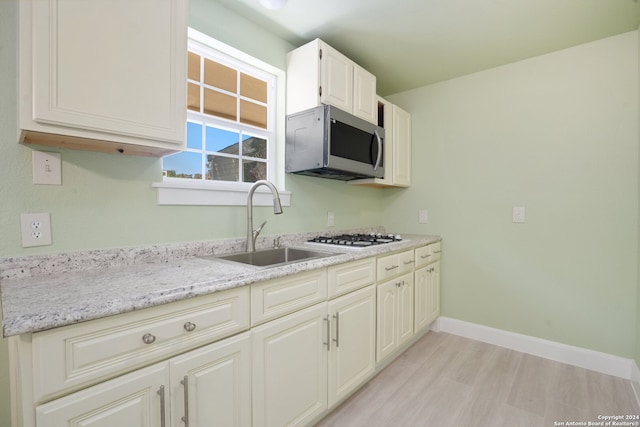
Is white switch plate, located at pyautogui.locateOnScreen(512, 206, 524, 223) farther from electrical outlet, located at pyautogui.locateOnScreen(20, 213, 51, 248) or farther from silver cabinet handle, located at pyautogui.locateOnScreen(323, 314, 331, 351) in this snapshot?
electrical outlet, located at pyautogui.locateOnScreen(20, 213, 51, 248)

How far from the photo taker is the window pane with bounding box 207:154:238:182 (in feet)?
5.96

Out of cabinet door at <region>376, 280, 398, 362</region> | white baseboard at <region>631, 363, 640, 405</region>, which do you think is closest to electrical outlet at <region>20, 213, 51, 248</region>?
cabinet door at <region>376, 280, 398, 362</region>

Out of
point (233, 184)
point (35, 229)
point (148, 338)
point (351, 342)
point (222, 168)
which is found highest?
point (222, 168)

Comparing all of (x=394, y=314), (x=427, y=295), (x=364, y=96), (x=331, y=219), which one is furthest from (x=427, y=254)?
(x=364, y=96)

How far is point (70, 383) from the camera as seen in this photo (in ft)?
2.46

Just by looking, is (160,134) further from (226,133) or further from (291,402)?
(291,402)

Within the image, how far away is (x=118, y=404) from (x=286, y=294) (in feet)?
2.14

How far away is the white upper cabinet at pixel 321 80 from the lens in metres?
1.94

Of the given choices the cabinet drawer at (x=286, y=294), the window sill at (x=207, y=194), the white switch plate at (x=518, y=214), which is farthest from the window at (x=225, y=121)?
the white switch plate at (x=518, y=214)

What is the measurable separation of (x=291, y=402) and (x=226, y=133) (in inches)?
61.4

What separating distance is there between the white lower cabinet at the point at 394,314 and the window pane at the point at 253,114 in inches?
54.9

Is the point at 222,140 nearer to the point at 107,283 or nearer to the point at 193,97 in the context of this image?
the point at 193,97

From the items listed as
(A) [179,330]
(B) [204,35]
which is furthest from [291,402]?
(B) [204,35]

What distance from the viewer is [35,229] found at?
3.73ft
